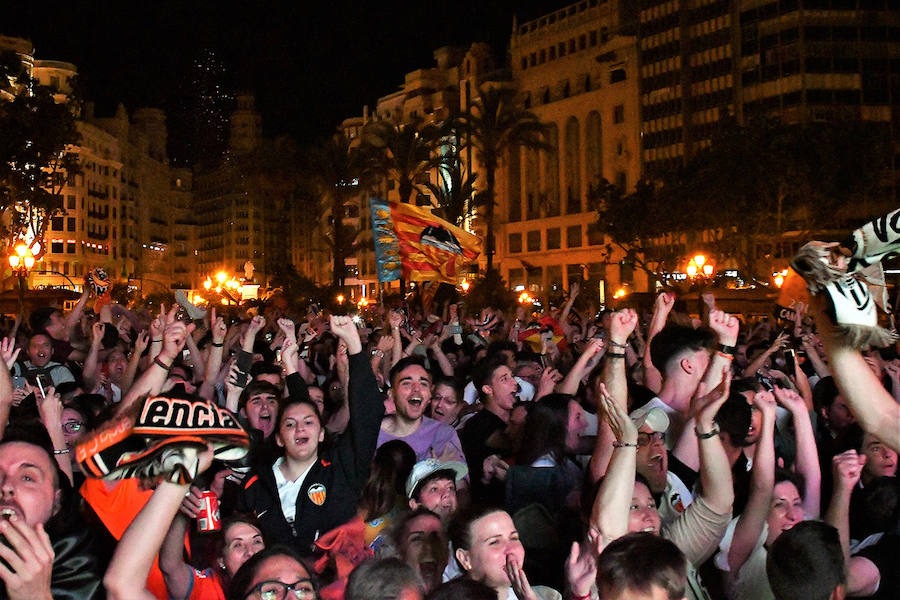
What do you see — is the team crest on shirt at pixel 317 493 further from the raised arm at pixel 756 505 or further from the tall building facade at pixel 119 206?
the tall building facade at pixel 119 206

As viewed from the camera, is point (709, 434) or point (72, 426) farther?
point (72, 426)

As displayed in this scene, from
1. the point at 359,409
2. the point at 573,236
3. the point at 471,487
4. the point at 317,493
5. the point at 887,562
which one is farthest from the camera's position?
the point at 573,236

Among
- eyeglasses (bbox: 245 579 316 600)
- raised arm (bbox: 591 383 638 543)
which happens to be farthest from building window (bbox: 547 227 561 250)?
eyeglasses (bbox: 245 579 316 600)

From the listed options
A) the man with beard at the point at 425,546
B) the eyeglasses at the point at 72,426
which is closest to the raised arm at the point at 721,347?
the man with beard at the point at 425,546

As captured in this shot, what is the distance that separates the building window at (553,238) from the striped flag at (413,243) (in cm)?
6954

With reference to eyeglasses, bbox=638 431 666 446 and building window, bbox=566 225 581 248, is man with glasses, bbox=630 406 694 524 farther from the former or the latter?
building window, bbox=566 225 581 248

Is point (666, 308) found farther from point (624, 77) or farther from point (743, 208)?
point (624, 77)

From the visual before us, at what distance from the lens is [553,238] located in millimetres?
85125

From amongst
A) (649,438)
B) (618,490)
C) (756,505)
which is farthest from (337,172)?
(618,490)

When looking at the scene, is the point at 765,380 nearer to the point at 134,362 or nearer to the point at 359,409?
the point at 359,409

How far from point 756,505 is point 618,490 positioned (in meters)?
0.96

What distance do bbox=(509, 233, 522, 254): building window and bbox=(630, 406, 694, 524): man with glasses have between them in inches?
3318

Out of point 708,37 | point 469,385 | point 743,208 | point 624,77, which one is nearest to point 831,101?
point 708,37

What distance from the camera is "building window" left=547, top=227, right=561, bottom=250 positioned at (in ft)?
277
